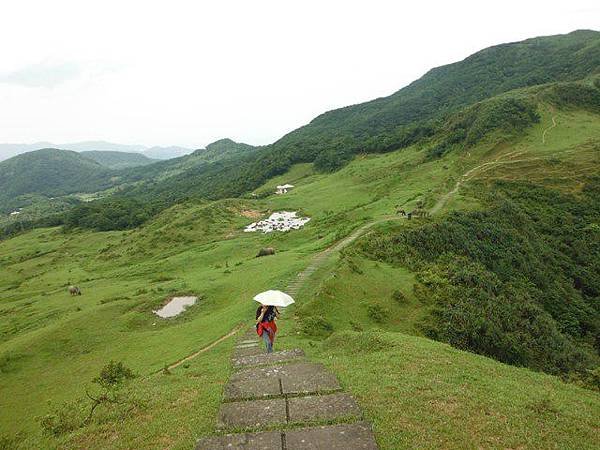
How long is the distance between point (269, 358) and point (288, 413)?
5947mm

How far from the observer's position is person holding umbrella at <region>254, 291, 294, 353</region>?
17.7 meters

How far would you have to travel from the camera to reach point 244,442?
11.1m

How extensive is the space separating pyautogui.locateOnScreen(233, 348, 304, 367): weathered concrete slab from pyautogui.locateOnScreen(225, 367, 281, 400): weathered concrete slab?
1.22 metres

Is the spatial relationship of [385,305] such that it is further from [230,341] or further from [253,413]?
[253,413]

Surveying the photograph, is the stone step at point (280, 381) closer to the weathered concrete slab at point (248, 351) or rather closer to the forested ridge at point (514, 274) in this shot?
the weathered concrete slab at point (248, 351)

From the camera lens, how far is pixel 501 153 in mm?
83000

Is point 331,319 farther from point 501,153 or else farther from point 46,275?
point 501,153

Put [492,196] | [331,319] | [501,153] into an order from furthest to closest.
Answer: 1. [501,153]
2. [492,196]
3. [331,319]

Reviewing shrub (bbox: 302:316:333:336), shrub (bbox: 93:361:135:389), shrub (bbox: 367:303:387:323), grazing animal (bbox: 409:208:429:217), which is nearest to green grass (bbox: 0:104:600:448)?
shrub (bbox: 367:303:387:323)

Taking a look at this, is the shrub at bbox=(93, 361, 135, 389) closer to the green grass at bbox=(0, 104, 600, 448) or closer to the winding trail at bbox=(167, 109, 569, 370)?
the green grass at bbox=(0, 104, 600, 448)

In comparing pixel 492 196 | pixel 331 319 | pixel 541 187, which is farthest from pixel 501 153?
pixel 331 319

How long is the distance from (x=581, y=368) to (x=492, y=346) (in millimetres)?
6957

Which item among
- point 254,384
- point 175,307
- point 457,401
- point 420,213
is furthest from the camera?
point 420,213

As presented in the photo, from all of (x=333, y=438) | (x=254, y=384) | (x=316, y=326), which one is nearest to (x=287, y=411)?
(x=333, y=438)
